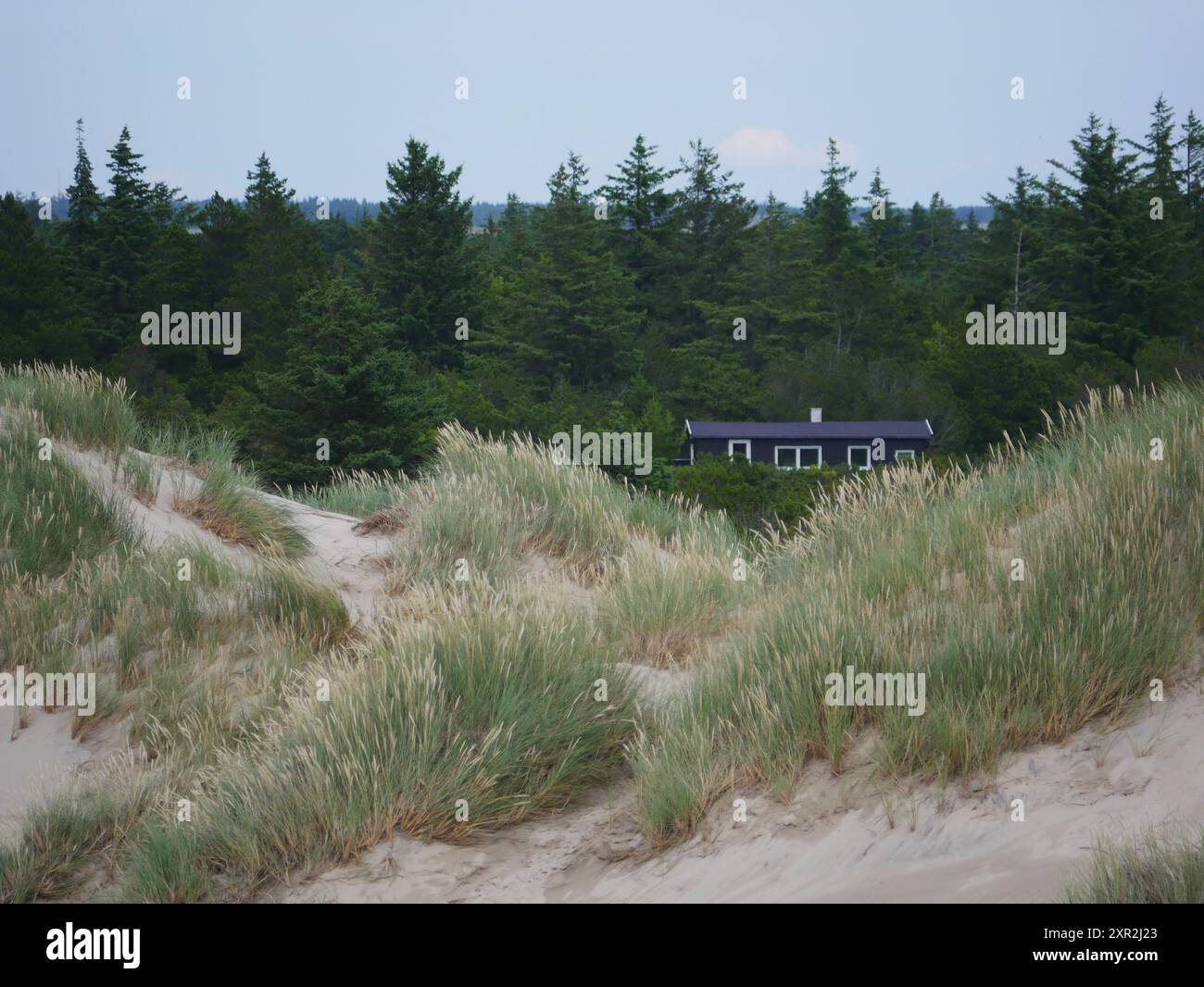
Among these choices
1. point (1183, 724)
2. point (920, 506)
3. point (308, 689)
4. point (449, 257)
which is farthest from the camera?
point (449, 257)

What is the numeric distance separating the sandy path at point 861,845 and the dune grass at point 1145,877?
0.67ft

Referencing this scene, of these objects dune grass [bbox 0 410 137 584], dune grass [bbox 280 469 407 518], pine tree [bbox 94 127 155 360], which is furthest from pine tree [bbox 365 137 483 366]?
dune grass [bbox 0 410 137 584]

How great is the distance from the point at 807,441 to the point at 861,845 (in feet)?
161

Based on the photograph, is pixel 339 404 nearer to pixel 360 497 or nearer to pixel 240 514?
pixel 360 497

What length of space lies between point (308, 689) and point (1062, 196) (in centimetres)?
6418

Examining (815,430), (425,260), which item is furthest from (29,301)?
(815,430)

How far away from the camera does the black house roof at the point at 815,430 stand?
52.2 meters

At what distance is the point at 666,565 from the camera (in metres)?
8.76

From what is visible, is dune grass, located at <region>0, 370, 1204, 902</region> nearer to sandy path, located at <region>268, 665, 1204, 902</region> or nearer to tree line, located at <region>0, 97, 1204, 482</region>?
sandy path, located at <region>268, 665, 1204, 902</region>

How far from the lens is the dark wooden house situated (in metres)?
52.4

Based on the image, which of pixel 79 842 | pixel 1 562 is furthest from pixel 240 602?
pixel 79 842

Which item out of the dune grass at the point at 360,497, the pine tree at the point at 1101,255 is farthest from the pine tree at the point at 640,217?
the dune grass at the point at 360,497

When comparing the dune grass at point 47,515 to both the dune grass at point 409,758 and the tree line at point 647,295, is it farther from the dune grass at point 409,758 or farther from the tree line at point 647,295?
the tree line at point 647,295

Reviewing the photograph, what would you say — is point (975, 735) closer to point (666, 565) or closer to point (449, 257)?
point (666, 565)
